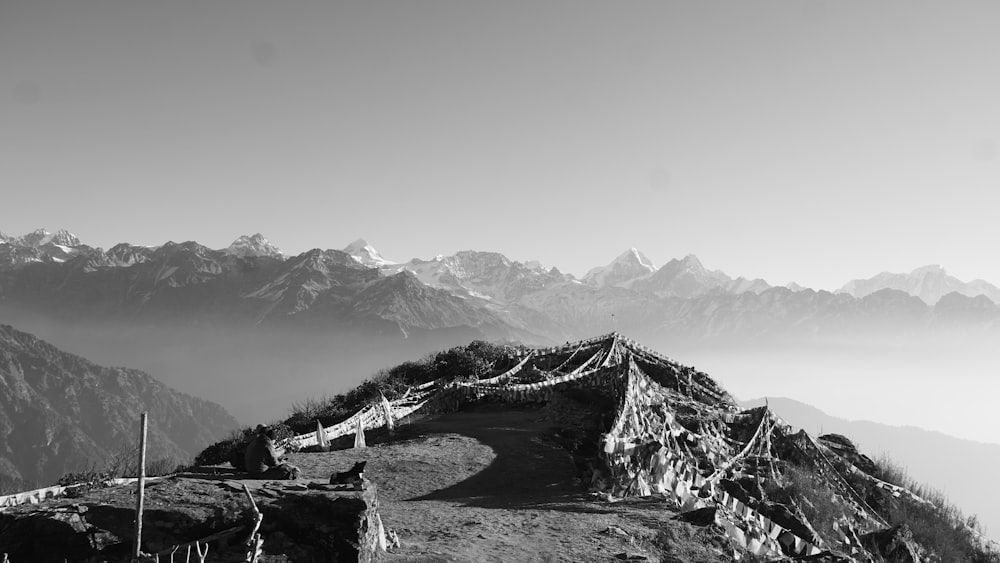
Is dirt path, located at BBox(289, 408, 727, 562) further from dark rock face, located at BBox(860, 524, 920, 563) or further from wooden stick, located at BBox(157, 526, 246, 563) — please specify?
dark rock face, located at BBox(860, 524, 920, 563)

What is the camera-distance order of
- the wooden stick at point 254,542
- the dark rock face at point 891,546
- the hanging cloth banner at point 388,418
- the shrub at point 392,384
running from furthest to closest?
1. the shrub at point 392,384
2. the hanging cloth banner at point 388,418
3. the dark rock face at point 891,546
4. the wooden stick at point 254,542

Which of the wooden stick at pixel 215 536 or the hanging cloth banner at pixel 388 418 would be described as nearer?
the wooden stick at pixel 215 536

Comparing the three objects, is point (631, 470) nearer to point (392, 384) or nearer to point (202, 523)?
point (202, 523)

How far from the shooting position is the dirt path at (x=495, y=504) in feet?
45.2

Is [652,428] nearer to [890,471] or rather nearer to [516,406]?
[516,406]

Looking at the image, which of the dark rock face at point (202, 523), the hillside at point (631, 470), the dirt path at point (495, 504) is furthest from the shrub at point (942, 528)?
the dark rock face at point (202, 523)

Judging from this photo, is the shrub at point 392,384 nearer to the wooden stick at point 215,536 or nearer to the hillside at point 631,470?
the hillside at point 631,470

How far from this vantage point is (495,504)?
1798cm

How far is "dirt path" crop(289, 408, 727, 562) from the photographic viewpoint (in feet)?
45.2

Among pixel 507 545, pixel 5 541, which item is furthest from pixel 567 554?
pixel 5 541

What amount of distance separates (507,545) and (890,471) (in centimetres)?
2899

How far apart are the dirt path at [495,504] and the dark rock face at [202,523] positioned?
2278 mm

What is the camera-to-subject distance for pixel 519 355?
50.4m

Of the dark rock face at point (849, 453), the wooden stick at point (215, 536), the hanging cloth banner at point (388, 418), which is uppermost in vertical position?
the hanging cloth banner at point (388, 418)
